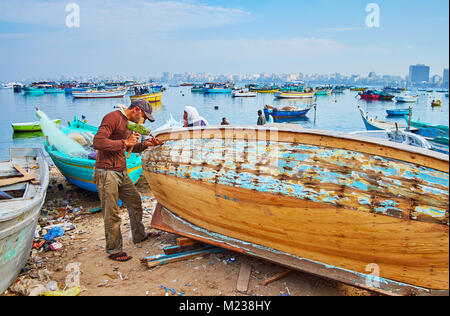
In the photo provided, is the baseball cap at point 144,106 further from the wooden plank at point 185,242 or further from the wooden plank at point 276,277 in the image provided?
the wooden plank at point 276,277

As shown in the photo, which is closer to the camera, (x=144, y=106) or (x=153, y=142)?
(x=144, y=106)

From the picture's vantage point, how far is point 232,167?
385 centimetres

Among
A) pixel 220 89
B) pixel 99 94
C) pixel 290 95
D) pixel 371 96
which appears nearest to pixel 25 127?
pixel 99 94

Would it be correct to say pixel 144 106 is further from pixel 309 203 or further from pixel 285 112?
pixel 285 112

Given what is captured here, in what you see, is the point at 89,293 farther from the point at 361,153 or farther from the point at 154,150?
the point at 361,153

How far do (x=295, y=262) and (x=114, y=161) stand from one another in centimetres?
272

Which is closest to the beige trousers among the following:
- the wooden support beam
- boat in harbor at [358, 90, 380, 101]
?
the wooden support beam

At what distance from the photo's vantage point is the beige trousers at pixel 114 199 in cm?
418

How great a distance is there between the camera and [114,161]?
13.8 ft

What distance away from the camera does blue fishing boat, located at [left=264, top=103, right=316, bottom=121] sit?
92.7 ft

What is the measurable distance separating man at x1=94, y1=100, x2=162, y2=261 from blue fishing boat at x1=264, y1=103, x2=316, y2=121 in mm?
24560
